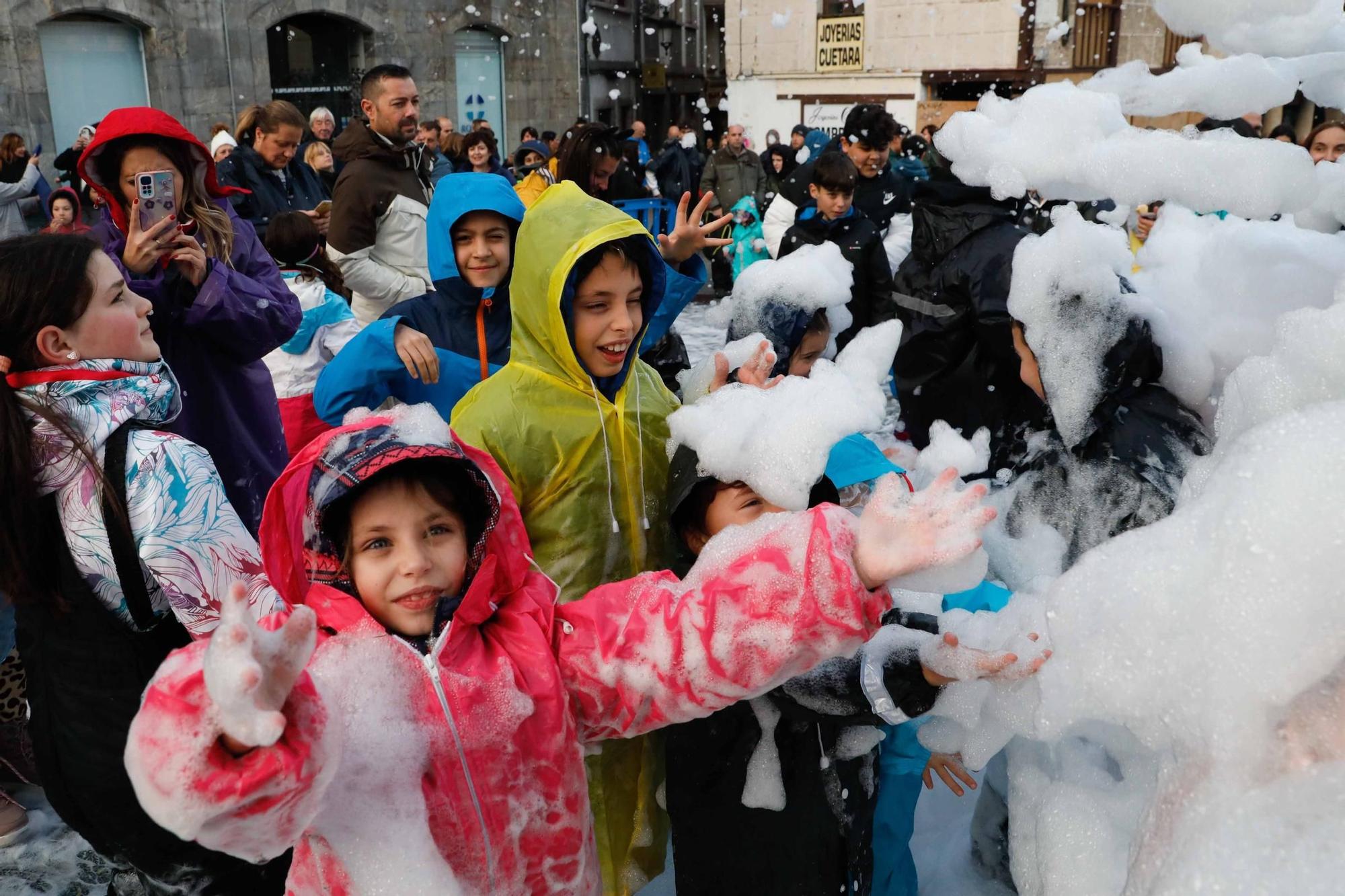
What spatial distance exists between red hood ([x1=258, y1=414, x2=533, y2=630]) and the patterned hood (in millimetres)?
435

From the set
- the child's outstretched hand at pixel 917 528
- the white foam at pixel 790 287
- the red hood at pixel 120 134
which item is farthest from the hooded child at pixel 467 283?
the child's outstretched hand at pixel 917 528

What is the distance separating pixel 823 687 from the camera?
6.03ft

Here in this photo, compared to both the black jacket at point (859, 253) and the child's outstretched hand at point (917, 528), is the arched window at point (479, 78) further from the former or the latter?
the child's outstretched hand at point (917, 528)

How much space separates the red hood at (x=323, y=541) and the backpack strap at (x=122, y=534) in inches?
11.5

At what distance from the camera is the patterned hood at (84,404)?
1.80 m

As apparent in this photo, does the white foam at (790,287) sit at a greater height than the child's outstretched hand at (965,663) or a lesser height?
greater

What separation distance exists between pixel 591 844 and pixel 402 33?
1626 centimetres

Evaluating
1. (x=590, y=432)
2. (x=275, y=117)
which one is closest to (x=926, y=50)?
(x=275, y=117)

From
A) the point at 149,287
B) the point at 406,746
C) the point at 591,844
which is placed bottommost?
the point at 591,844

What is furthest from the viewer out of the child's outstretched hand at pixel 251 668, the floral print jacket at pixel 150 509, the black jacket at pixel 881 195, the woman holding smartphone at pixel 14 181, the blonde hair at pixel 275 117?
the woman holding smartphone at pixel 14 181

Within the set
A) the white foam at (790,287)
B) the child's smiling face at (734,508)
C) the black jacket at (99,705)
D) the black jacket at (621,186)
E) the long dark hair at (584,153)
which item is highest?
the long dark hair at (584,153)

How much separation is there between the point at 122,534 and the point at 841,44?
20.2 m

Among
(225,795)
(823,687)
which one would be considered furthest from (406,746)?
(823,687)

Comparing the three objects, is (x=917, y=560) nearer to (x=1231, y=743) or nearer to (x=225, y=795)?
(x=1231, y=743)
